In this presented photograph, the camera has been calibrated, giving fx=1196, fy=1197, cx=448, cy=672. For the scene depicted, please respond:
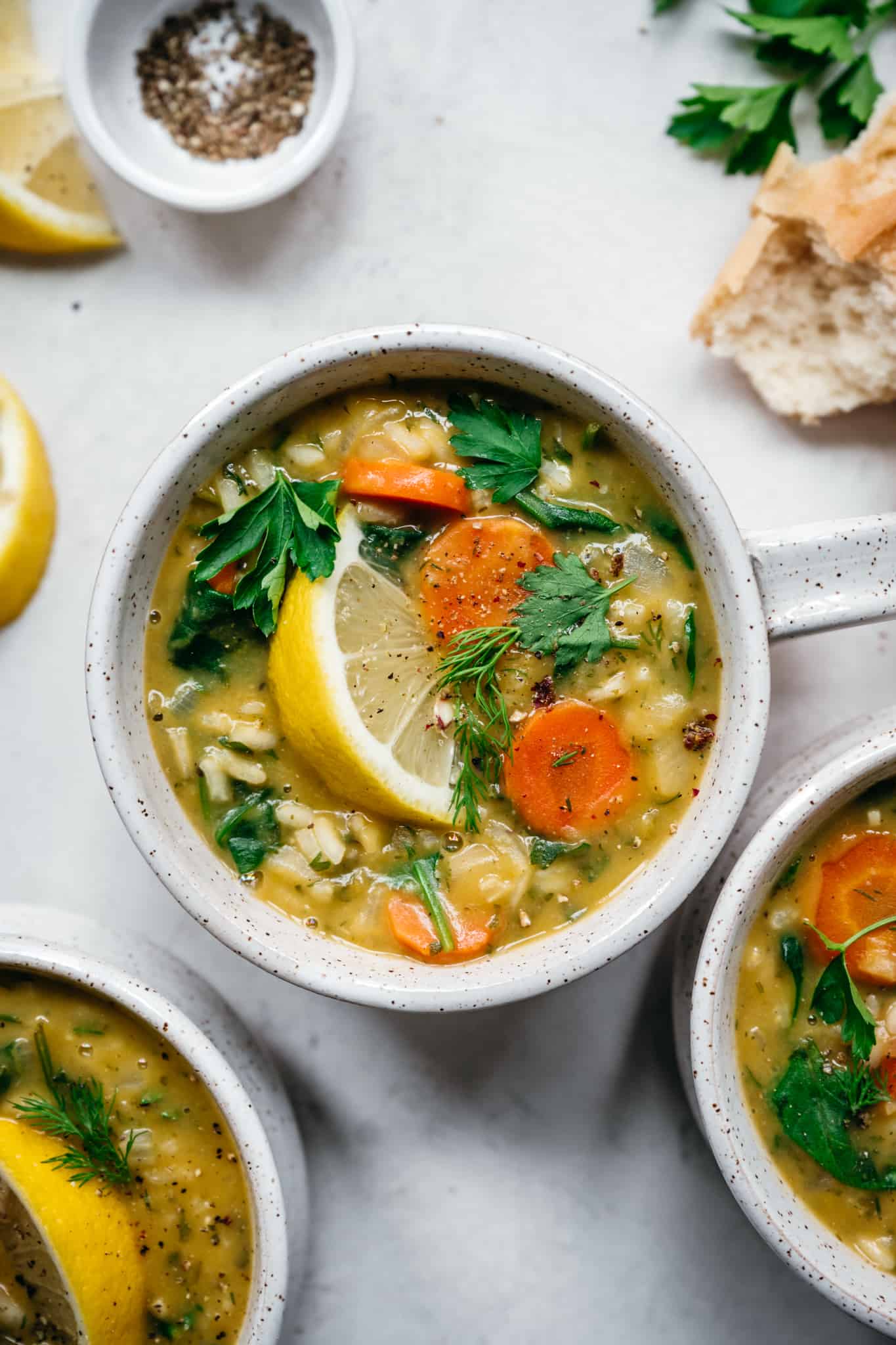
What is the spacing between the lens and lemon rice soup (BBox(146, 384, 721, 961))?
1929 mm

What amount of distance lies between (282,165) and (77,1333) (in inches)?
83.4

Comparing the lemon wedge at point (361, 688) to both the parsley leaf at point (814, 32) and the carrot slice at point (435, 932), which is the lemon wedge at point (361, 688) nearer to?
the carrot slice at point (435, 932)

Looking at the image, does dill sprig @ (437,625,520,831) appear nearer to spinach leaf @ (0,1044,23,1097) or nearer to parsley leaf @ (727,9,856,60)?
spinach leaf @ (0,1044,23,1097)

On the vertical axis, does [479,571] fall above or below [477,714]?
above

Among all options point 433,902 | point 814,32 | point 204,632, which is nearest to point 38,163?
point 204,632

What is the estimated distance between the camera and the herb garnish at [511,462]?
6.37 ft

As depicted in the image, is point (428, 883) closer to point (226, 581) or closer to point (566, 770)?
point (566, 770)

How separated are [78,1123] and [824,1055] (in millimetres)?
1253

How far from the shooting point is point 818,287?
232cm

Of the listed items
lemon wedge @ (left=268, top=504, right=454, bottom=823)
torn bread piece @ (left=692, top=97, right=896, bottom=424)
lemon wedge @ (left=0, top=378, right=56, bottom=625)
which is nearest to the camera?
lemon wedge @ (left=268, top=504, right=454, bottom=823)

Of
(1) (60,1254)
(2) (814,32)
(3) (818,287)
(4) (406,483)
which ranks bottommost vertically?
(1) (60,1254)

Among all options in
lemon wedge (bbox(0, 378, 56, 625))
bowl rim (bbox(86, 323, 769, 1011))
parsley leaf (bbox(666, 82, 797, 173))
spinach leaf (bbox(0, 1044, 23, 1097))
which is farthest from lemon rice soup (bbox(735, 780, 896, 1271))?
lemon wedge (bbox(0, 378, 56, 625))

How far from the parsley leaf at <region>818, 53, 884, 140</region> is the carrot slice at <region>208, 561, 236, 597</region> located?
1465mm

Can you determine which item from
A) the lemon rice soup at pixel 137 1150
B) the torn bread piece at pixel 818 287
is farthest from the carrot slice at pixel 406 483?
the lemon rice soup at pixel 137 1150
